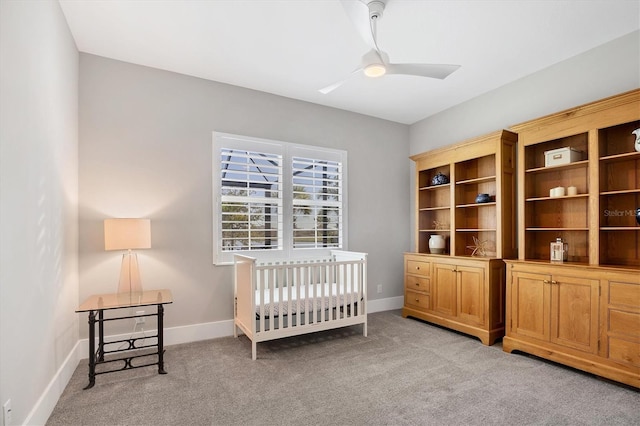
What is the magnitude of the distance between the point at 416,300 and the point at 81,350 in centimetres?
356

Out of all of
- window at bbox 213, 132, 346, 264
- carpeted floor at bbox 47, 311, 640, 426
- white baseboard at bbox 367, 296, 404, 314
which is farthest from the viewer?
white baseboard at bbox 367, 296, 404, 314

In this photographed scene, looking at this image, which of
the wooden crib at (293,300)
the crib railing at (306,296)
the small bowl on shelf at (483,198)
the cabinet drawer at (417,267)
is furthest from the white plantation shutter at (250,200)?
the small bowl on shelf at (483,198)

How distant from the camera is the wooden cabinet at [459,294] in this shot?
3.38m

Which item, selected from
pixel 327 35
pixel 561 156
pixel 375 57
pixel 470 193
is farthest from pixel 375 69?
pixel 470 193

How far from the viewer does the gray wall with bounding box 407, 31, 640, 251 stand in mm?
2814

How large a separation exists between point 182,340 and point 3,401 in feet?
6.23

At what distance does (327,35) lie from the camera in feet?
9.09

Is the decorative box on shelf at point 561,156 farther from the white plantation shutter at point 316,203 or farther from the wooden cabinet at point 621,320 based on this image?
the white plantation shutter at point 316,203

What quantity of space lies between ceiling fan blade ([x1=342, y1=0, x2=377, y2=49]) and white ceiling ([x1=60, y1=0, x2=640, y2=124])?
336 millimetres

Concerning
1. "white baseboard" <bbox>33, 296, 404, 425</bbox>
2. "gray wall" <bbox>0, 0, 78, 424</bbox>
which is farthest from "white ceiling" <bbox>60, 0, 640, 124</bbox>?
"white baseboard" <bbox>33, 296, 404, 425</bbox>

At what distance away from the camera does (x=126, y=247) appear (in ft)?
8.98

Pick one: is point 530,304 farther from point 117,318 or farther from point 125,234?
point 125,234

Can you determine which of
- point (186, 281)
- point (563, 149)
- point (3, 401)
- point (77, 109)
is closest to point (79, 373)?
point (186, 281)

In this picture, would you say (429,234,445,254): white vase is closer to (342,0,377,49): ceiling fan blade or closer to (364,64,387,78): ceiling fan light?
(364,64,387,78): ceiling fan light
